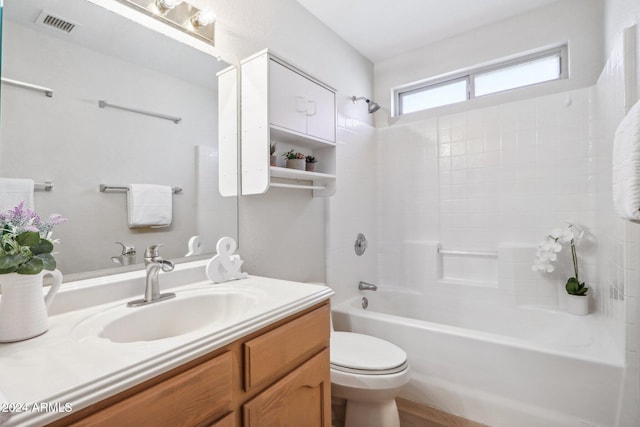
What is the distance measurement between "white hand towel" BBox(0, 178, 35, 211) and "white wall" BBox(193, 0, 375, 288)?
2.70ft

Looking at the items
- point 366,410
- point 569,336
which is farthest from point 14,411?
point 569,336

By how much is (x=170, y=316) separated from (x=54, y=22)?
3.37 feet

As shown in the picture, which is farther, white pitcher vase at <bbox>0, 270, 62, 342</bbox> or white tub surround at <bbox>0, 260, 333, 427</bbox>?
white pitcher vase at <bbox>0, 270, 62, 342</bbox>

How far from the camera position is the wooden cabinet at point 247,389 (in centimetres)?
59

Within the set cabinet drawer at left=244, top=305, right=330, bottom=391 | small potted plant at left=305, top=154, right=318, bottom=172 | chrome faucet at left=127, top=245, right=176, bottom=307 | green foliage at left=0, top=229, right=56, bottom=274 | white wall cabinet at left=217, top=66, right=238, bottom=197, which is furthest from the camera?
small potted plant at left=305, top=154, right=318, bottom=172

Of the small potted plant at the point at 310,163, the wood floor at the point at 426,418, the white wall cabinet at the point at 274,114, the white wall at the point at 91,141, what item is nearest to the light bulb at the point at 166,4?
the white wall at the point at 91,141

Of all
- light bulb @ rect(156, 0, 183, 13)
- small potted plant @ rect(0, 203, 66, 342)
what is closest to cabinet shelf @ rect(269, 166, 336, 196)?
light bulb @ rect(156, 0, 183, 13)

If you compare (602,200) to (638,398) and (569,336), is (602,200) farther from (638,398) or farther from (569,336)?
(638,398)

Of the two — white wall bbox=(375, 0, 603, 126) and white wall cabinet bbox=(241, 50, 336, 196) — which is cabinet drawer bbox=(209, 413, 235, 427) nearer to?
white wall cabinet bbox=(241, 50, 336, 196)

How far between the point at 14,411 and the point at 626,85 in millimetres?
2228

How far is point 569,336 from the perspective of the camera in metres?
1.90

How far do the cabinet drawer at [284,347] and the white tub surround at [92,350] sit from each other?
0.14 ft

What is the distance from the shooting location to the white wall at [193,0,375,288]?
1.62 metres

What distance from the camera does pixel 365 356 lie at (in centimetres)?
154
